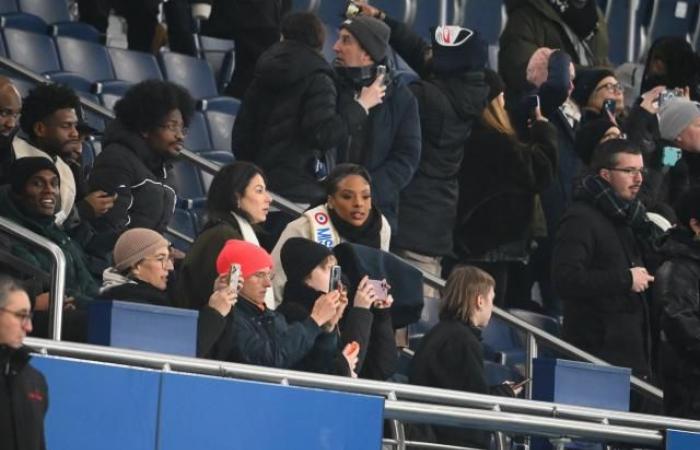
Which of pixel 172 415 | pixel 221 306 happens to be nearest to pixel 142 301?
pixel 221 306

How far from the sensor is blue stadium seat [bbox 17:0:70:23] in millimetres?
14391

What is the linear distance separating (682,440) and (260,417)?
79.9 inches

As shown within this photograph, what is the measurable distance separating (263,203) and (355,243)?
24.5 inches

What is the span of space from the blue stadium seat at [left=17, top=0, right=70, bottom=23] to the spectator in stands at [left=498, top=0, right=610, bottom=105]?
109 inches

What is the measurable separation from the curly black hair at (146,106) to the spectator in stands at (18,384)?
3305 mm

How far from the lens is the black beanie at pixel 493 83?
1266 cm

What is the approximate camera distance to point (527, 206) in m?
12.8

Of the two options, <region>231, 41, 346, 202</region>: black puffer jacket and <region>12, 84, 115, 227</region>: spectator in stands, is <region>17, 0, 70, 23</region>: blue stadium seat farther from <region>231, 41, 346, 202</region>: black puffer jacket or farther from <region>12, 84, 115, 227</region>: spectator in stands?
<region>12, 84, 115, 227</region>: spectator in stands

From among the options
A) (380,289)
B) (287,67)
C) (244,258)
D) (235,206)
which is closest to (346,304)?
(380,289)

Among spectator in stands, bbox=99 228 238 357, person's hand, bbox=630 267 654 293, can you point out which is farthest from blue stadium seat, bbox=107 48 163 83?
spectator in stands, bbox=99 228 238 357

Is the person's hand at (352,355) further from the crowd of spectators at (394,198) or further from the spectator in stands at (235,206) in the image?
the spectator in stands at (235,206)

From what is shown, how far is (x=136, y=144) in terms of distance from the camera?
10.7 meters

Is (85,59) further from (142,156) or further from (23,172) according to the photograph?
(23,172)

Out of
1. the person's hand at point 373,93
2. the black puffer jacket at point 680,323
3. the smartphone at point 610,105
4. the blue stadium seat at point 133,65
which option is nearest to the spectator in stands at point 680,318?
the black puffer jacket at point 680,323
